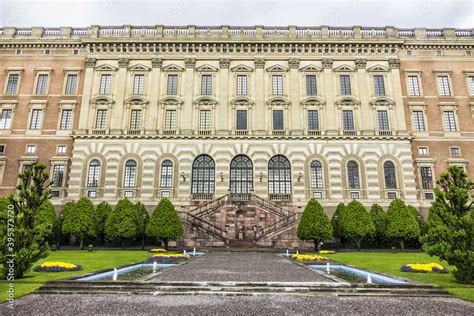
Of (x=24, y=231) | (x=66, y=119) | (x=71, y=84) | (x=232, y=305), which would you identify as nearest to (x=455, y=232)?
(x=232, y=305)

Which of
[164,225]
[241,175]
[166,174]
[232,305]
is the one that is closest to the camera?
[232,305]

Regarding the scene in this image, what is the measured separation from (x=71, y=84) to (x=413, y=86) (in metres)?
41.9

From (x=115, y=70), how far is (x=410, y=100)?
118ft

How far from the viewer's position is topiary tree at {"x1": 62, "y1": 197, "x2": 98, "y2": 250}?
2869 cm

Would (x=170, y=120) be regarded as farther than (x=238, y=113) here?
No

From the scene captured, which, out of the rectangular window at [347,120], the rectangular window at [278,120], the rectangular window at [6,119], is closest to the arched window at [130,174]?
the rectangular window at [6,119]

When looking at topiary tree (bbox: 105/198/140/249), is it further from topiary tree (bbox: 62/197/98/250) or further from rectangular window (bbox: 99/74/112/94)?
rectangular window (bbox: 99/74/112/94)

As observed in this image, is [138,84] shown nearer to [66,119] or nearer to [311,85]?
[66,119]

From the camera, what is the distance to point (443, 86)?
39.7 m

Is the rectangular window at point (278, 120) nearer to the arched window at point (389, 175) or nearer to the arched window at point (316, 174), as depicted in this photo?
the arched window at point (316, 174)

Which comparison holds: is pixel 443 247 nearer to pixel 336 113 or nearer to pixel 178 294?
pixel 178 294

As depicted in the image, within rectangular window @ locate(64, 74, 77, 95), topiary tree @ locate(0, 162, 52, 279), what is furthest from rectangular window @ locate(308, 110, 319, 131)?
topiary tree @ locate(0, 162, 52, 279)

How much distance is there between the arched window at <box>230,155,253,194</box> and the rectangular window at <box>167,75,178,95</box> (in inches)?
444

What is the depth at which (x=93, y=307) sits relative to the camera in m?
9.51
